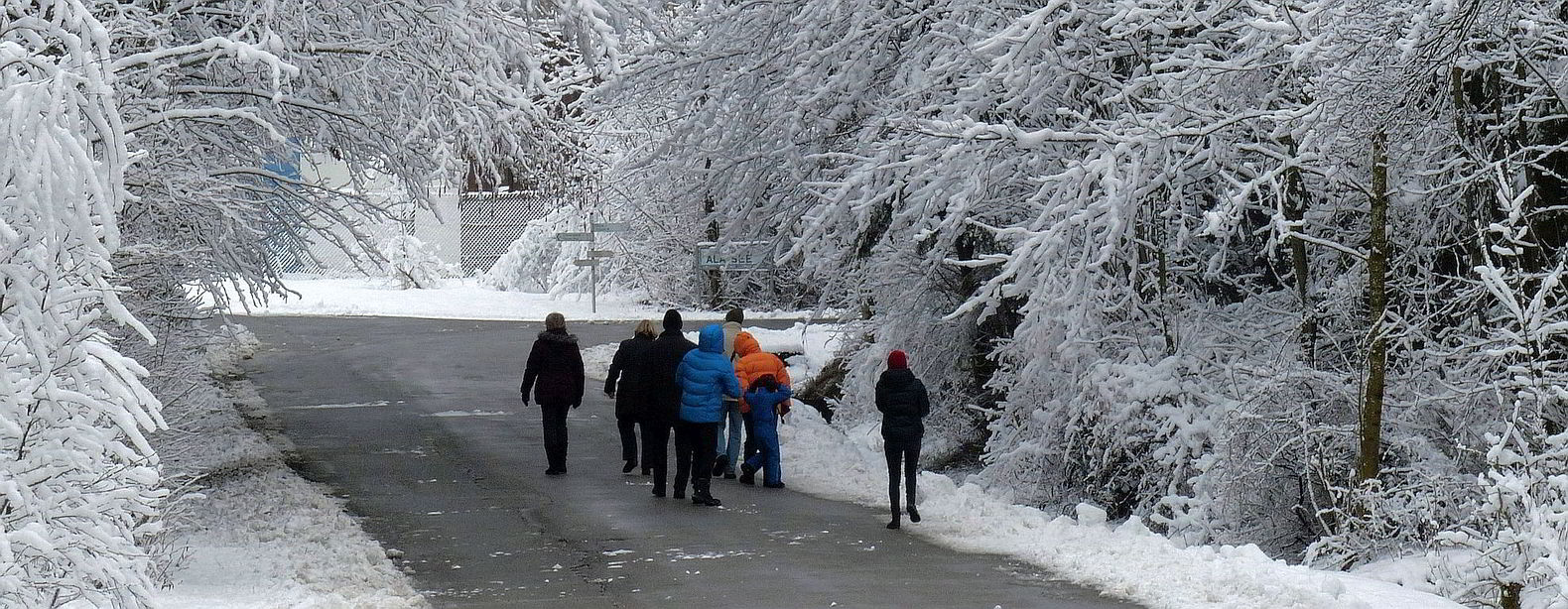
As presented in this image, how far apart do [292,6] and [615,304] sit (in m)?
33.1

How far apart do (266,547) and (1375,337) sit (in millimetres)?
6892

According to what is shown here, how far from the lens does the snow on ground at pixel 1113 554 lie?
28.5ft

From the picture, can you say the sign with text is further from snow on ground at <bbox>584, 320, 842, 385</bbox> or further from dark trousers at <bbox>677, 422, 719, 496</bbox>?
dark trousers at <bbox>677, 422, 719, 496</bbox>

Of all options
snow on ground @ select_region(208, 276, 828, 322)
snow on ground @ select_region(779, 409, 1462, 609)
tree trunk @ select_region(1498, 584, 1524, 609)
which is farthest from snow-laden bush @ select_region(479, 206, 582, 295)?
tree trunk @ select_region(1498, 584, 1524, 609)

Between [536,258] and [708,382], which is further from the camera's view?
[536,258]

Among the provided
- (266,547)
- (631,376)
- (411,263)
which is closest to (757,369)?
(631,376)

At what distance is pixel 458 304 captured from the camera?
43.3 metres

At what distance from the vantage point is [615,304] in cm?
4369

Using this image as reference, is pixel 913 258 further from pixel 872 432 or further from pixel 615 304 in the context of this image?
pixel 615 304

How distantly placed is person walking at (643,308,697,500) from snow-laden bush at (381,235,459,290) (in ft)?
111

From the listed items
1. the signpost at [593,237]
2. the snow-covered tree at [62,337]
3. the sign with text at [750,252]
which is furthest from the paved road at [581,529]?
the signpost at [593,237]

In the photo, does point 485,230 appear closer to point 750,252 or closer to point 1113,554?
point 750,252

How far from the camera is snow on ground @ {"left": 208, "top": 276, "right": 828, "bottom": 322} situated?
4041cm

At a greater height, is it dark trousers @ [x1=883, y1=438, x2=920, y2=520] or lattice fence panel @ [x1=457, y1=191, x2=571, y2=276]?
lattice fence panel @ [x1=457, y1=191, x2=571, y2=276]
